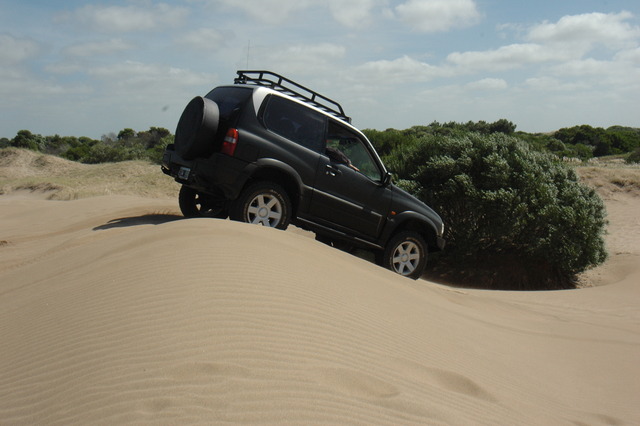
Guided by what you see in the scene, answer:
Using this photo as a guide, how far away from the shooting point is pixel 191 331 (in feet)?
12.3

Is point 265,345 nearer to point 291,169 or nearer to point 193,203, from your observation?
point 291,169

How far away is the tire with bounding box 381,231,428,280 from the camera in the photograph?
8.86m

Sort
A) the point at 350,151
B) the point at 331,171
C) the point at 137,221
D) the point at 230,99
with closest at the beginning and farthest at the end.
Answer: the point at 230,99
the point at 331,171
the point at 350,151
the point at 137,221

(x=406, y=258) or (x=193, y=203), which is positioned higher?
(x=193, y=203)

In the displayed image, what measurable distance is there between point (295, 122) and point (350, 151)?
103cm

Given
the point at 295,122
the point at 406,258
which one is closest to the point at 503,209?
the point at 406,258

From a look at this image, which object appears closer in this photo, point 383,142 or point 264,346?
point 264,346

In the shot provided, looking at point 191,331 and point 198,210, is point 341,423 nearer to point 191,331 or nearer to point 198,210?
point 191,331

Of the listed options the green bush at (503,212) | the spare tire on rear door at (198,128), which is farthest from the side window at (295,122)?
the green bush at (503,212)

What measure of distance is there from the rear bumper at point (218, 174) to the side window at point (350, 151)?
4.47ft

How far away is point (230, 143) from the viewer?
7.42 meters

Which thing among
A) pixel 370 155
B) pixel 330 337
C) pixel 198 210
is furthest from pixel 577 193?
Answer: pixel 330 337

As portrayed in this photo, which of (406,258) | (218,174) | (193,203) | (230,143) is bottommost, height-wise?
(406,258)

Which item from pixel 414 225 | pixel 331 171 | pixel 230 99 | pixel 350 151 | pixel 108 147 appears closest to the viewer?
pixel 230 99
